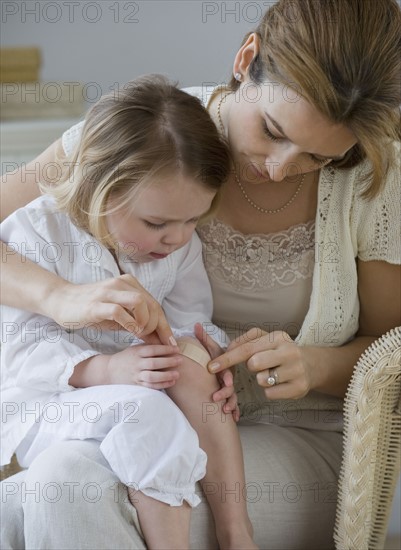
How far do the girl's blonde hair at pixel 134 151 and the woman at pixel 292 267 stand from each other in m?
0.07

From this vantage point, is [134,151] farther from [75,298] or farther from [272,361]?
[272,361]

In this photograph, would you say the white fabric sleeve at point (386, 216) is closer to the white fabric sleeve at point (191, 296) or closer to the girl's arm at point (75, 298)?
the white fabric sleeve at point (191, 296)

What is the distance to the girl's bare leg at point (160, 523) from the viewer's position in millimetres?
1178

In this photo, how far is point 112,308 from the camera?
3.98ft

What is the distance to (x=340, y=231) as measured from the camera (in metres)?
1.53

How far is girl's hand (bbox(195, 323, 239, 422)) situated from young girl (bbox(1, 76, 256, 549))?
0.02 meters

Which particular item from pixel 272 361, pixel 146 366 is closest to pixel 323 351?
pixel 272 361

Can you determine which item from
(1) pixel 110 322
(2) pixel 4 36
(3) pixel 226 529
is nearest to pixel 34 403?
(1) pixel 110 322

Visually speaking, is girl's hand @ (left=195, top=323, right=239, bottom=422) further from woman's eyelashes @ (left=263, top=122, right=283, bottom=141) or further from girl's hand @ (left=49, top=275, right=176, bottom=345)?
woman's eyelashes @ (left=263, top=122, right=283, bottom=141)

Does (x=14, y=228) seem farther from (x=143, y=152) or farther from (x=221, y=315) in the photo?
(x=221, y=315)

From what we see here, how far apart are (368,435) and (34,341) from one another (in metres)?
0.53

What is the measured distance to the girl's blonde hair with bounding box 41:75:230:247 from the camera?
1.34 m

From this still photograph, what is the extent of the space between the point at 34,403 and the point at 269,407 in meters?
0.47

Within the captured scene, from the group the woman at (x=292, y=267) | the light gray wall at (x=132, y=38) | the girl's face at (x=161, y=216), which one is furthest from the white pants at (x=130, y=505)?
the light gray wall at (x=132, y=38)
